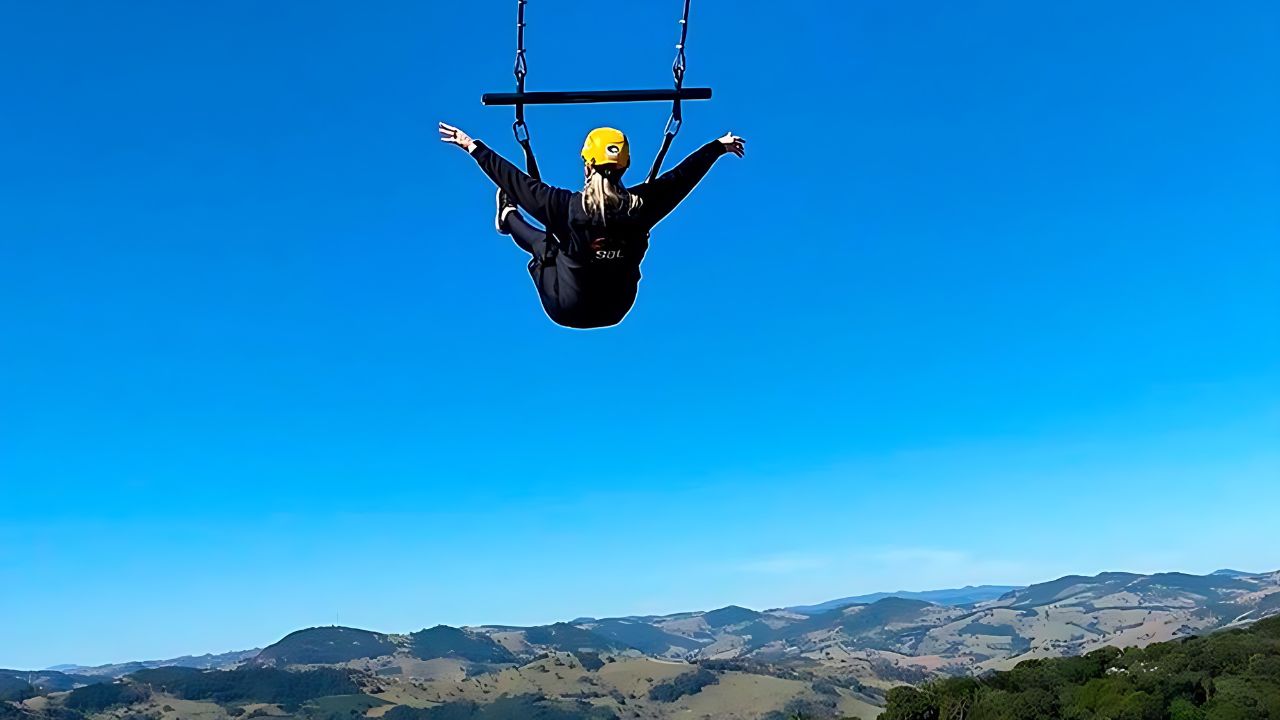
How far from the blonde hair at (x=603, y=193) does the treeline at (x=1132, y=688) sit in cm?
9754

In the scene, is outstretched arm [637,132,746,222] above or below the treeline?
above

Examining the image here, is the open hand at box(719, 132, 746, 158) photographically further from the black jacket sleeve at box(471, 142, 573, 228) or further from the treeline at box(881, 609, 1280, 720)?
the treeline at box(881, 609, 1280, 720)

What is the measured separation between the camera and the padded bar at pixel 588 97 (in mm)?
10352

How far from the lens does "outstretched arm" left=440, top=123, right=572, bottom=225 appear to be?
1074cm

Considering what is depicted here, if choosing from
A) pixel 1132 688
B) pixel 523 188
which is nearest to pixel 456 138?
pixel 523 188

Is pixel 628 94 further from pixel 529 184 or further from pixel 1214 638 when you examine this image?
pixel 1214 638

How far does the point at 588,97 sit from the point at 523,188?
1.13 meters

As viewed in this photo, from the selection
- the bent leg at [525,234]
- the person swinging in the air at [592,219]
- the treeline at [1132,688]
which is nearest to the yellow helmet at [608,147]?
the person swinging in the air at [592,219]

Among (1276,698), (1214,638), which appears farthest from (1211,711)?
(1214,638)

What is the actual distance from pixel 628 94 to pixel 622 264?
5.33 ft

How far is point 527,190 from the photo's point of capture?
10852mm

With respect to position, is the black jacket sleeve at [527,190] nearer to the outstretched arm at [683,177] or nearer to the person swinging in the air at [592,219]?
the person swinging in the air at [592,219]

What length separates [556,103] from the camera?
10484 millimetres

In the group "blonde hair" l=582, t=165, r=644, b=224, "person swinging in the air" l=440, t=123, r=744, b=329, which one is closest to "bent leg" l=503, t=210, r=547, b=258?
"person swinging in the air" l=440, t=123, r=744, b=329
